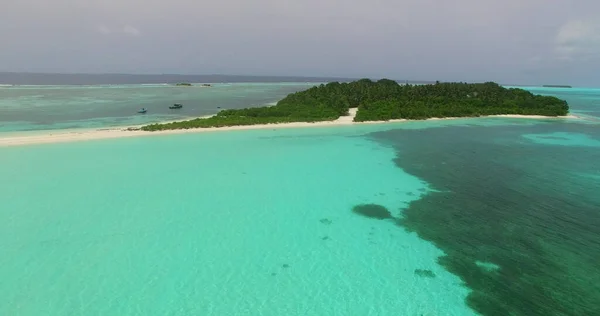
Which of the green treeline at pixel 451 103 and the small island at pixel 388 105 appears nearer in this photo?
the small island at pixel 388 105

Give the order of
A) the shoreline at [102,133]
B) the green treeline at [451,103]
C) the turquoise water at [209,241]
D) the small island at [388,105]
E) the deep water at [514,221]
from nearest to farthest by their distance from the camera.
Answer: the turquoise water at [209,241]
the deep water at [514,221]
the shoreline at [102,133]
the small island at [388,105]
the green treeline at [451,103]

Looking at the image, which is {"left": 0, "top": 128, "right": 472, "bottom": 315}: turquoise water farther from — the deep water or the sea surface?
the deep water

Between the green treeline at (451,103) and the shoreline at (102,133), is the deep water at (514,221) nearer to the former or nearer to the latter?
the shoreline at (102,133)

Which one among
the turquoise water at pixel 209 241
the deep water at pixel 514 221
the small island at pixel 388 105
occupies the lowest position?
the turquoise water at pixel 209 241

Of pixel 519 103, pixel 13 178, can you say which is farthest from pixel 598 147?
pixel 13 178

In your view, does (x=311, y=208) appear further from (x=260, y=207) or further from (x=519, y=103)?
(x=519, y=103)

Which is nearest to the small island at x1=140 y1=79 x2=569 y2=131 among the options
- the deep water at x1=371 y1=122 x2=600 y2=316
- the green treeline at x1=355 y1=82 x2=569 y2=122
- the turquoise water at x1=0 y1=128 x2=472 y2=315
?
the green treeline at x1=355 y1=82 x2=569 y2=122

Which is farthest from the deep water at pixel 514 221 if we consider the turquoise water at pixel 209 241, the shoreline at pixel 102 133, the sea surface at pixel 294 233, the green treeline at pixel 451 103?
the green treeline at pixel 451 103
